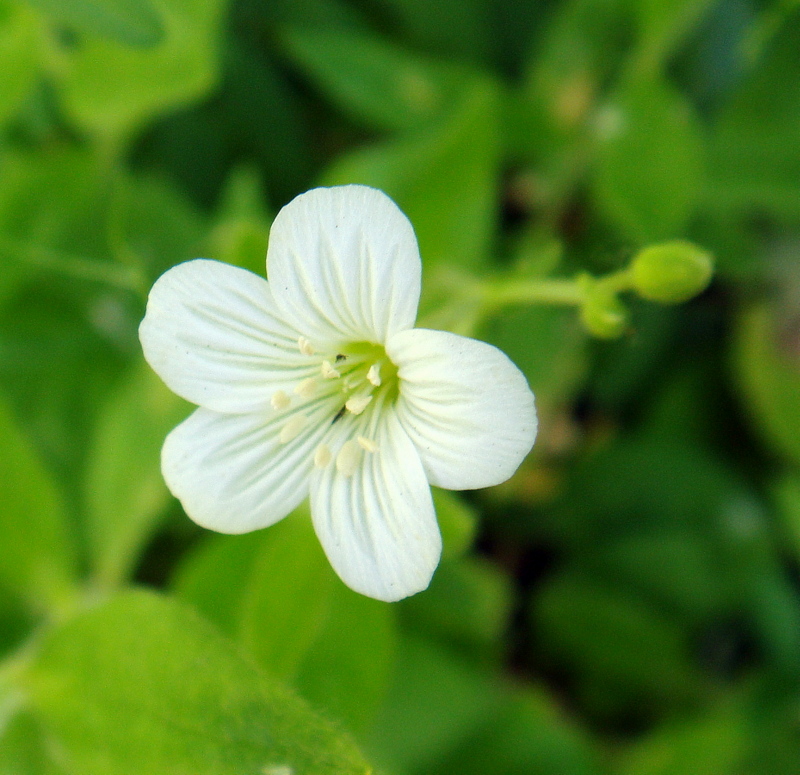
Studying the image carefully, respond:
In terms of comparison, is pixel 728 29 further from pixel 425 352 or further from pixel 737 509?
pixel 425 352

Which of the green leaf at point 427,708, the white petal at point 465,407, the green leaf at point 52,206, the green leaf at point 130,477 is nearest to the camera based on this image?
the white petal at point 465,407

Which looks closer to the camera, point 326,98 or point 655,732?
point 655,732

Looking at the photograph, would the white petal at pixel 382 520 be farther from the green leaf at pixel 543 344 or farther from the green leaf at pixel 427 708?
the green leaf at pixel 427 708

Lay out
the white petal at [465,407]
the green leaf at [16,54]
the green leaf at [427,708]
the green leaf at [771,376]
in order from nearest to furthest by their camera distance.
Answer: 1. the white petal at [465,407]
2. the green leaf at [16,54]
3. the green leaf at [427,708]
4. the green leaf at [771,376]

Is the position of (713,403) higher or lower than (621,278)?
lower

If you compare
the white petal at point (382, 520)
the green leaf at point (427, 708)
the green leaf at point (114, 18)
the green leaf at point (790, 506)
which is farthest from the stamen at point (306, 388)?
the green leaf at point (790, 506)

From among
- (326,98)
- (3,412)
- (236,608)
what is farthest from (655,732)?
(326,98)

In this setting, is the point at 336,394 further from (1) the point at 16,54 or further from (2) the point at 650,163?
(2) the point at 650,163
